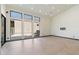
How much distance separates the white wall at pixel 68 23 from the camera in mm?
8672

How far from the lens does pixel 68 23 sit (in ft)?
31.3

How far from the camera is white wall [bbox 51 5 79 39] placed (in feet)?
28.5

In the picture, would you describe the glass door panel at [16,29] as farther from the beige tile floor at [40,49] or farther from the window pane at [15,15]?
the beige tile floor at [40,49]

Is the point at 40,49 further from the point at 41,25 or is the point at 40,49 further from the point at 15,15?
the point at 41,25

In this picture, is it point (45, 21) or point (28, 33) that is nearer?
point (28, 33)

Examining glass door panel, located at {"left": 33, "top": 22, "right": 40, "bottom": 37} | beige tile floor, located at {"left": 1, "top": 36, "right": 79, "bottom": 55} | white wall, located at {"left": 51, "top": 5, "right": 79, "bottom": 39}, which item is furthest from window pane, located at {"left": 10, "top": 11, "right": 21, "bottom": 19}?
white wall, located at {"left": 51, "top": 5, "right": 79, "bottom": 39}

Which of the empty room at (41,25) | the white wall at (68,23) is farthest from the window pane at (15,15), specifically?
the white wall at (68,23)

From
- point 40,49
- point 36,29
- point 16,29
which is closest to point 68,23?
point 36,29

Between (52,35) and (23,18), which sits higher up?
(23,18)

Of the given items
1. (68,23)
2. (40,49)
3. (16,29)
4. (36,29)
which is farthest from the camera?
(36,29)

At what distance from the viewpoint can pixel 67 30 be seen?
9609 millimetres

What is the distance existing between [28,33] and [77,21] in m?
4.46
